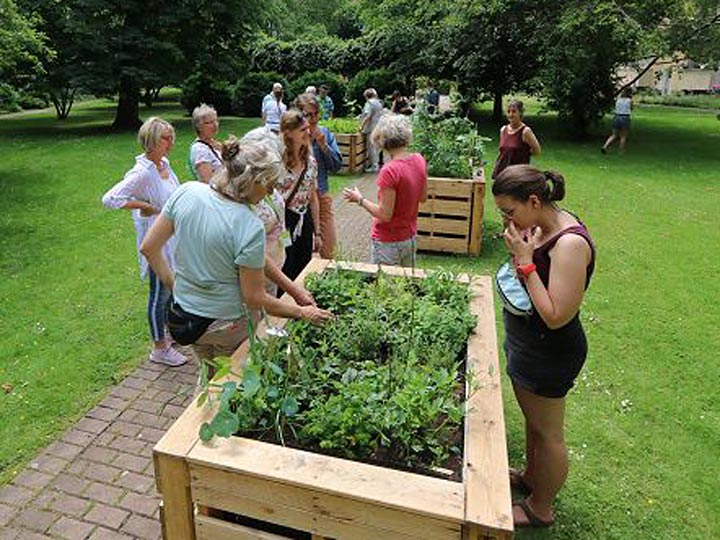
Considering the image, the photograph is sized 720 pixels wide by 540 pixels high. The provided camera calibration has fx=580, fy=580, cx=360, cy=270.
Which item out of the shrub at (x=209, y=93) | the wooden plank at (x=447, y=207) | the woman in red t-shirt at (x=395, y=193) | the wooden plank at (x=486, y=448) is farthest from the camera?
the shrub at (x=209, y=93)

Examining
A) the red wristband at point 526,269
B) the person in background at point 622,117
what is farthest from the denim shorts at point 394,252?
the person in background at point 622,117

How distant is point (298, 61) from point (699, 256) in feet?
77.0

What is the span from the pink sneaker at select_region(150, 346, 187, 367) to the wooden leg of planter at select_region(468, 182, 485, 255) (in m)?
3.97

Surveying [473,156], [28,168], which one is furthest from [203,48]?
[473,156]

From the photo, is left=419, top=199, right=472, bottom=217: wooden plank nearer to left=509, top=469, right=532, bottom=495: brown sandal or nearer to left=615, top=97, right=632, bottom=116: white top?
left=509, top=469, right=532, bottom=495: brown sandal

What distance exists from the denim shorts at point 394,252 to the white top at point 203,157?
1.36m

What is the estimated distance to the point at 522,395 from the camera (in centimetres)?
278

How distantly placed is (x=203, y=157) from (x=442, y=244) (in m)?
3.72

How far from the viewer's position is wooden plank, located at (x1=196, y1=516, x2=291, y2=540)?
84.0 inches

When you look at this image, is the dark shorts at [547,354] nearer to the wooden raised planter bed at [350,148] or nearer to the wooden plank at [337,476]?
the wooden plank at [337,476]

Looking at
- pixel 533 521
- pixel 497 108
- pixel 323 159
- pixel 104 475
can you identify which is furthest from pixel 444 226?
pixel 497 108

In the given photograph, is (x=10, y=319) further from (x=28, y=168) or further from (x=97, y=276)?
(x=28, y=168)

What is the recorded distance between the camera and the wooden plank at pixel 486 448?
6.16 ft

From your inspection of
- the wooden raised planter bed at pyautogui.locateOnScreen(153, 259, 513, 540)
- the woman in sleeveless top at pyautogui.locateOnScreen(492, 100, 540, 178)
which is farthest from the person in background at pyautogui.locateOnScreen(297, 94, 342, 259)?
the wooden raised planter bed at pyautogui.locateOnScreen(153, 259, 513, 540)
